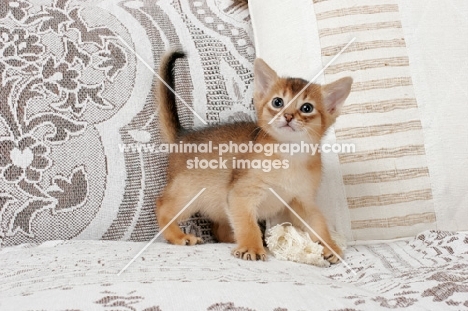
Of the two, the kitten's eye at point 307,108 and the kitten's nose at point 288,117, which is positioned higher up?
the kitten's eye at point 307,108

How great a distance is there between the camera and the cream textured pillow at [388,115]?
4.22 ft

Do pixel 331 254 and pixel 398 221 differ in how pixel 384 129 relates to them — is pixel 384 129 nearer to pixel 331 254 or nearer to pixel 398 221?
pixel 398 221

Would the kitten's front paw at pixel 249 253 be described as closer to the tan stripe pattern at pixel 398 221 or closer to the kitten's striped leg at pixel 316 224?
the kitten's striped leg at pixel 316 224

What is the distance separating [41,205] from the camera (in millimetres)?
1257

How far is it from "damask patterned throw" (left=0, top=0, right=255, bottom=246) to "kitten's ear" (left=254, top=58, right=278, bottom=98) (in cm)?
12

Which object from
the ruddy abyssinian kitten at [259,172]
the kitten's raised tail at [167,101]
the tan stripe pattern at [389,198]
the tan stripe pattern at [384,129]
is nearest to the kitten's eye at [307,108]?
the ruddy abyssinian kitten at [259,172]

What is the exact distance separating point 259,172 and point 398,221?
0.35m

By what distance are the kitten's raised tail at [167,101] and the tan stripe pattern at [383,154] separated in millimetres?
431

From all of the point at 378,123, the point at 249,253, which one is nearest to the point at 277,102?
the point at 378,123

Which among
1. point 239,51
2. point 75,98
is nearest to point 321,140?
point 239,51

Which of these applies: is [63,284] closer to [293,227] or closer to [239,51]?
[293,227]

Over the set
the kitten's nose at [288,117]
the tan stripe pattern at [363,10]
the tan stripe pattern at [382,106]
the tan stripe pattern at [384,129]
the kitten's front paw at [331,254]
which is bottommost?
the kitten's front paw at [331,254]

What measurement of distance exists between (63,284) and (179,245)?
434mm

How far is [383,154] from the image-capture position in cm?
131
